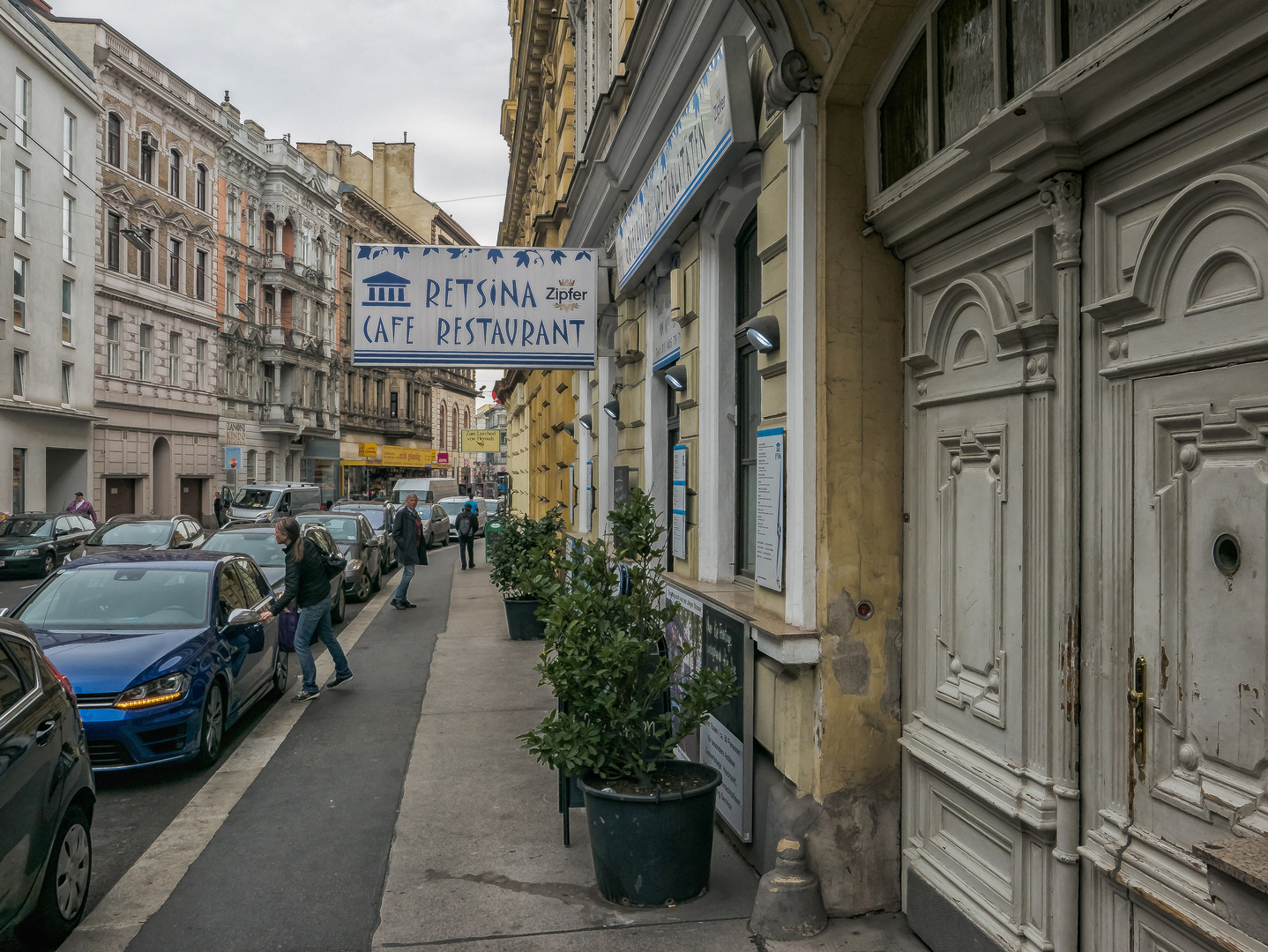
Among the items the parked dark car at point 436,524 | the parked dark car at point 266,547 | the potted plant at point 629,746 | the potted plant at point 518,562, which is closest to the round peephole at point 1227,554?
the potted plant at point 629,746

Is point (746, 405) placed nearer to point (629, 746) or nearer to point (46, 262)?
point (629, 746)

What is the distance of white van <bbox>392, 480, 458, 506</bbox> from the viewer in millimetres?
39344

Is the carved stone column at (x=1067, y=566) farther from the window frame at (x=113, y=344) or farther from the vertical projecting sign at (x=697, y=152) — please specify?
the window frame at (x=113, y=344)

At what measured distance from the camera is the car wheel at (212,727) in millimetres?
7066

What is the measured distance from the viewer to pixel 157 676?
22.0 ft

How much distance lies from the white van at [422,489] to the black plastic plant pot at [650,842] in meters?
34.2

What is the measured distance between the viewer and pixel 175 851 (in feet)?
18.1

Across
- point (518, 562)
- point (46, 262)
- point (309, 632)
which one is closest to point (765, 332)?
point (309, 632)

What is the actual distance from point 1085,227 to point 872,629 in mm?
1998

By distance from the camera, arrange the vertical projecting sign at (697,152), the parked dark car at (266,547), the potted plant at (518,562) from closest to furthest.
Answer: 1. the vertical projecting sign at (697,152)
2. the potted plant at (518,562)
3. the parked dark car at (266,547)

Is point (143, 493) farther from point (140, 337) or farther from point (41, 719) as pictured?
point (41, 719)

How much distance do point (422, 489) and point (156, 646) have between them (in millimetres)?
35345

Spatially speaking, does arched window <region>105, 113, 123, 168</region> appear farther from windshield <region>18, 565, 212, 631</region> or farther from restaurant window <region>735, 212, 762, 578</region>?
restaurant window <region>735, 212, 762, 578</region>

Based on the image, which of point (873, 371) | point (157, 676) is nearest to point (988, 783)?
point (873, 371)
